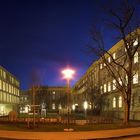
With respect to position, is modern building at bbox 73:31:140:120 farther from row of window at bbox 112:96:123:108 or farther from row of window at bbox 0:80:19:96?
row of window at bbox 0:80:19:96

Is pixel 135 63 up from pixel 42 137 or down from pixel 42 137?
up

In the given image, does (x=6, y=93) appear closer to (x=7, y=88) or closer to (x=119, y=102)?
(x=7, y=88)

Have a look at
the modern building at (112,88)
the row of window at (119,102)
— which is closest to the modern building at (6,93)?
the modern building at (112,88)

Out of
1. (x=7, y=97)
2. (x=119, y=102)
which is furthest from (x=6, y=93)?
(x=119, y=102)

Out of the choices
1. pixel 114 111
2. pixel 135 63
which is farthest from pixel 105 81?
pixel 135 63

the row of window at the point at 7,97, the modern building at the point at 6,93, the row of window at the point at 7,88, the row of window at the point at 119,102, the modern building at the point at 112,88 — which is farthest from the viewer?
the row of window at the point at 7,88

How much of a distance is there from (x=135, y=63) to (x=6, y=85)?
60173mm

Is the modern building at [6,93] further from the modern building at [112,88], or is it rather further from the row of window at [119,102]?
→ the row of window at [119,102]

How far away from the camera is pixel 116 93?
7812cm

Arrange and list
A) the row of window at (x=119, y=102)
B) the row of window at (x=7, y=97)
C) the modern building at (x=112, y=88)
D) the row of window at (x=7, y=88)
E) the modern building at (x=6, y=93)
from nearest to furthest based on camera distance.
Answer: the modern building at (x=112, y=88) → the row of window at (x=119, y=102) → the modern building at (x=6, y=93) → the row of window at (x=7, y=97) → the row of window at (x=7, y=88)

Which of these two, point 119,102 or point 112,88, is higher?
point 112,88

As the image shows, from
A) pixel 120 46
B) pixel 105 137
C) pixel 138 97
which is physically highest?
pixel 120 46

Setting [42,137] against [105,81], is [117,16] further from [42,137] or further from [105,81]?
[105,81]

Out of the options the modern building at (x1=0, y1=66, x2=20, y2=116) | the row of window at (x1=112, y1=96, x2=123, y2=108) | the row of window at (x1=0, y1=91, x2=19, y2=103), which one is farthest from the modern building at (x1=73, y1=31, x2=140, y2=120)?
the modern building at (x1=0, y1=66, x2=20, y2=116)
